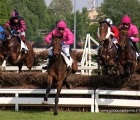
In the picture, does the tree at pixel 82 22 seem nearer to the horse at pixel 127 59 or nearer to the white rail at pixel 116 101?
the horse at pixel 127 59

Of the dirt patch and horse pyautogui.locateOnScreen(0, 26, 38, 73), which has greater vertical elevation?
horse pyautogui.locateOnScreen(0, 26, 38, 73)

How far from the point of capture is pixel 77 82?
12.5m

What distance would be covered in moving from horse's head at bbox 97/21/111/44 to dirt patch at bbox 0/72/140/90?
2847 millimetres

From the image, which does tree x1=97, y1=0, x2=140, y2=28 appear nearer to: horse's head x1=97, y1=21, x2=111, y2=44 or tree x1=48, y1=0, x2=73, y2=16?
horse's head x1=97, y1=21, x2=111, y2=44

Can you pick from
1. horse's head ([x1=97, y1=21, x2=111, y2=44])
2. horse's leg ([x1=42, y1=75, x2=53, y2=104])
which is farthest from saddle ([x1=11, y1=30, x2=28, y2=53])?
horse's leg ([x1=42, y1=75, x2=53, y2=104])

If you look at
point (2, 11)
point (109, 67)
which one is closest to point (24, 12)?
point (2, 11)

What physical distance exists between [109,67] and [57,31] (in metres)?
3.83

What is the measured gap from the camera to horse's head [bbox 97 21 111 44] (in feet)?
49.5

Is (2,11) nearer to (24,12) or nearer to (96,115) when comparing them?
(96,115)

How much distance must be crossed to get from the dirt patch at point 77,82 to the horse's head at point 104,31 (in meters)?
2.85

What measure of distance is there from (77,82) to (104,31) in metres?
3.16

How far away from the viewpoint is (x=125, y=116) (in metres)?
11.0

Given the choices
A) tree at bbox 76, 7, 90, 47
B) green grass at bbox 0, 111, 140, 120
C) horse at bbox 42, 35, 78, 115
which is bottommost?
tree at bbox 76, 7, 90, 47

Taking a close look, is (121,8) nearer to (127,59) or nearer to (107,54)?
(107,54)
